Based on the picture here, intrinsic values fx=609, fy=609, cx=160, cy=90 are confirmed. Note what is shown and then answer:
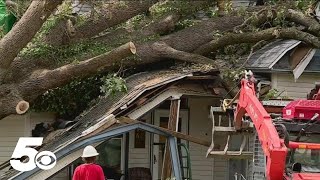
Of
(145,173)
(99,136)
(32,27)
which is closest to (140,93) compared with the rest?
(99,136)

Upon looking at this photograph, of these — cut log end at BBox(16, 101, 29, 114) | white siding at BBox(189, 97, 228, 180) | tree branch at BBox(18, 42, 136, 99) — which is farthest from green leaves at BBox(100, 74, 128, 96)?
white siding at BBox(189, 97, 228, 180)

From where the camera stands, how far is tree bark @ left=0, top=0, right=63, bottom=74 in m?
10.4

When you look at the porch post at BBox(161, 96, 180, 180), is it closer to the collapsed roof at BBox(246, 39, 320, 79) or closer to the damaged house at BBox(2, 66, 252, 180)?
the damaged house at BBox(2, 66, 252, 180)

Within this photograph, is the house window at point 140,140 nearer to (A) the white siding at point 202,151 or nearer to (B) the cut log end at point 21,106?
(A) the white siding at point 202,151

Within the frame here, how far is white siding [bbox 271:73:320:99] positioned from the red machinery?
4190 mm

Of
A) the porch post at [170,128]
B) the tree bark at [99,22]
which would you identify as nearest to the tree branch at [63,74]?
the tree bark at [99,22]

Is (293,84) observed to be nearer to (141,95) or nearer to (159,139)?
(159,139)

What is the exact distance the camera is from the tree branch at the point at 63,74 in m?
10.7

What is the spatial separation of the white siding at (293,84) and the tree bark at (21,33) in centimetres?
506

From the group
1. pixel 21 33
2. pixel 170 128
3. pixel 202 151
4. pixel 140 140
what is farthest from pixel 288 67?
pixel 21 33

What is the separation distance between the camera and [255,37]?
12.9 meters

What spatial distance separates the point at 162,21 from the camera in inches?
537

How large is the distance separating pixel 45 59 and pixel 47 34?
2.31 feet

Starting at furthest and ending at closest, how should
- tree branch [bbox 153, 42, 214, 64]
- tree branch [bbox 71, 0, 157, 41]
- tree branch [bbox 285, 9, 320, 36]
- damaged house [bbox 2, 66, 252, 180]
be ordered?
tree branch [bbox 285, 9, 320, 36] → tree branch [bbox 71, 0, 157, 41] → tree branch [bbox 153, 42, 214, 64] → damaged house [bbox 2, 66, 252, 180]
